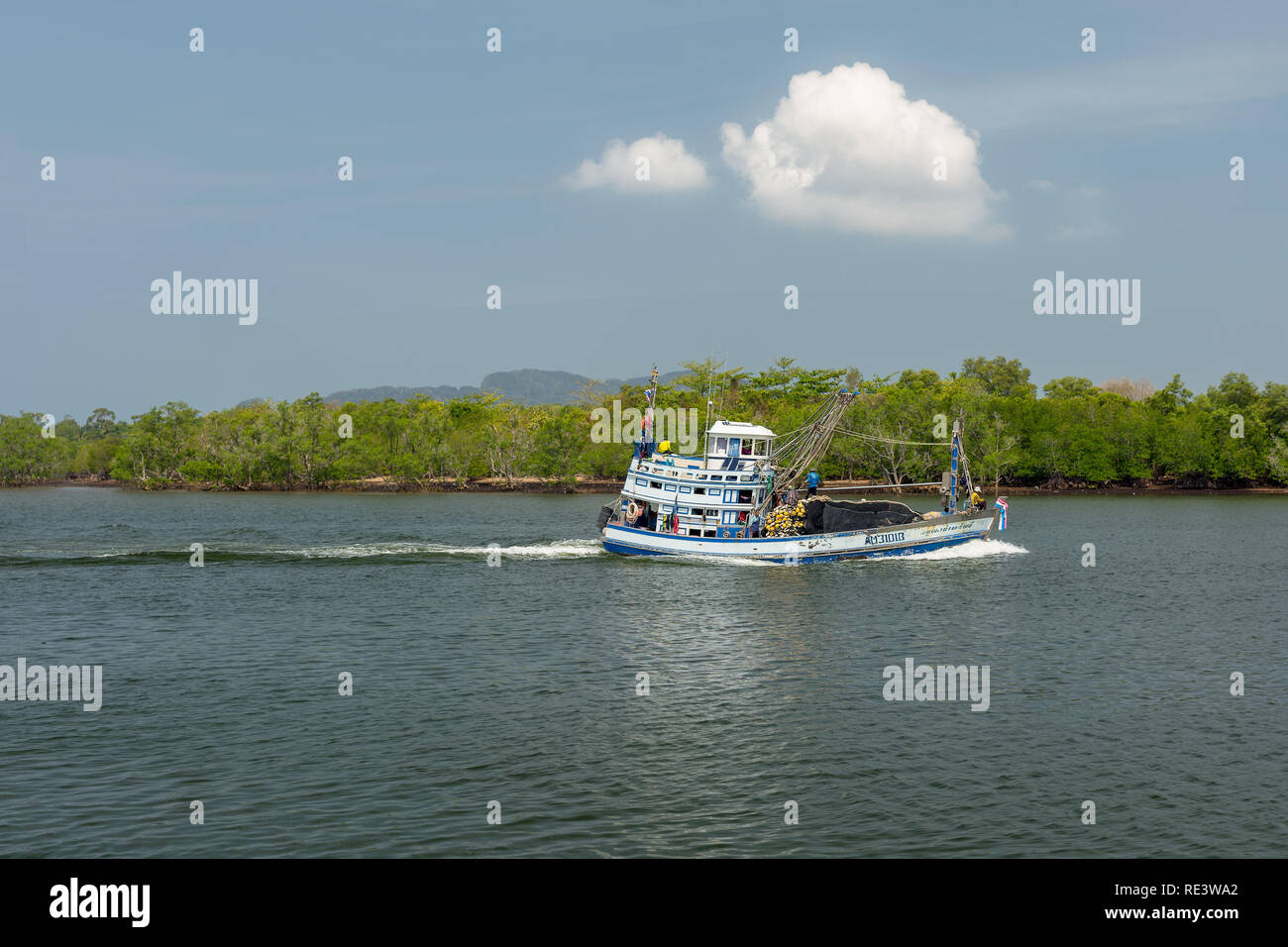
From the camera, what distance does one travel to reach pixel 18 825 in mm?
21312

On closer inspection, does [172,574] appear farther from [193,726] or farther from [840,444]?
[840,444]

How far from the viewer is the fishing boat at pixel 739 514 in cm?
6475

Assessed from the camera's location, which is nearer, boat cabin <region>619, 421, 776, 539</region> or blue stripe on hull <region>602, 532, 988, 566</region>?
boat cabin <region>619, 421, 776, 539</region>

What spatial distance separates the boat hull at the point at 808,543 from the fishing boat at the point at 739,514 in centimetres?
6

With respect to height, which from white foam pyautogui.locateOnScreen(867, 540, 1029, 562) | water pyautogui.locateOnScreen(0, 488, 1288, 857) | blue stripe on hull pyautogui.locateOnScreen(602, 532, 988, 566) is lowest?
water pyautogui.locateOnScreen(0, 488, 1288, 857)

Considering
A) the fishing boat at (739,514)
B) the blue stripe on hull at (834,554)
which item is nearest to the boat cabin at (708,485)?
the fishing boat at (739,514)

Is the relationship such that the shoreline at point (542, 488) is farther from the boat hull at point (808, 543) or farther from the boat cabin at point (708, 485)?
the boat cabin at point (708, 485)

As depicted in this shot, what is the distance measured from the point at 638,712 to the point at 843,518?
132ft

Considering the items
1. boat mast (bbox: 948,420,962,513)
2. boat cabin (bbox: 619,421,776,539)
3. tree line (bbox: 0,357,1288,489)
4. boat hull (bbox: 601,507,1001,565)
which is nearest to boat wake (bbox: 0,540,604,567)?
boat hull (bbox: 601,507,1001,565)

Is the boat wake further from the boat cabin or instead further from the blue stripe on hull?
the boat cabin

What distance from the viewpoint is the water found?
2150 cm

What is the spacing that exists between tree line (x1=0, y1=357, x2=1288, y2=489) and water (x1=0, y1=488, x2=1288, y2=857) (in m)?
95.6

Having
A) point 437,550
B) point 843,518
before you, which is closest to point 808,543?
point 843,518
